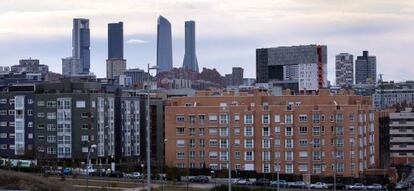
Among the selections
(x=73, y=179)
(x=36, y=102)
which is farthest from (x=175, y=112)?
(x=73, y=179)

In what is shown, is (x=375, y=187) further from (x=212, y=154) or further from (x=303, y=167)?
(x=212, y=154)

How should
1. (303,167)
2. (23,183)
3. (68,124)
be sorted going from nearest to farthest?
(23,183), (303,167), (68,124)

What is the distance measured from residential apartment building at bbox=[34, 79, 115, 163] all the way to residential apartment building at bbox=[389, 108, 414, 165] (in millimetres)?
58265

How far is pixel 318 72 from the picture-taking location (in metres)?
169

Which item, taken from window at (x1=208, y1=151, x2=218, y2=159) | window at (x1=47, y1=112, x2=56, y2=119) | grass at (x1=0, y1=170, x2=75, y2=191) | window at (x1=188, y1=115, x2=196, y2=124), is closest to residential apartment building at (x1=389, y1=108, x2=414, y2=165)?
window at (x1=208, y1=151, x2=218, y2=159)

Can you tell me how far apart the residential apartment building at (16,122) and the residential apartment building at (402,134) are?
215 feet

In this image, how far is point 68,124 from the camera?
110 m

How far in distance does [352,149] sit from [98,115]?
110 feet

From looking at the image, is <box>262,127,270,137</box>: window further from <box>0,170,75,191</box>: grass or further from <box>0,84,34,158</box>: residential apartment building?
<box>0,170,75,191</box>: grass

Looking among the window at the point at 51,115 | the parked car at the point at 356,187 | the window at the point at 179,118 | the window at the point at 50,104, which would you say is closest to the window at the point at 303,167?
the parked car at the point at 356,187

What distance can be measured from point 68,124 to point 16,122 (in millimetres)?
7578

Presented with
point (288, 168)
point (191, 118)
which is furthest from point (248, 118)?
point (288, 168)

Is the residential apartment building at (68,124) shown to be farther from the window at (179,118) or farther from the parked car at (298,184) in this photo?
the parked car at (298,184)

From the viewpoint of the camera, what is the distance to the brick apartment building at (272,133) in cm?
10294
